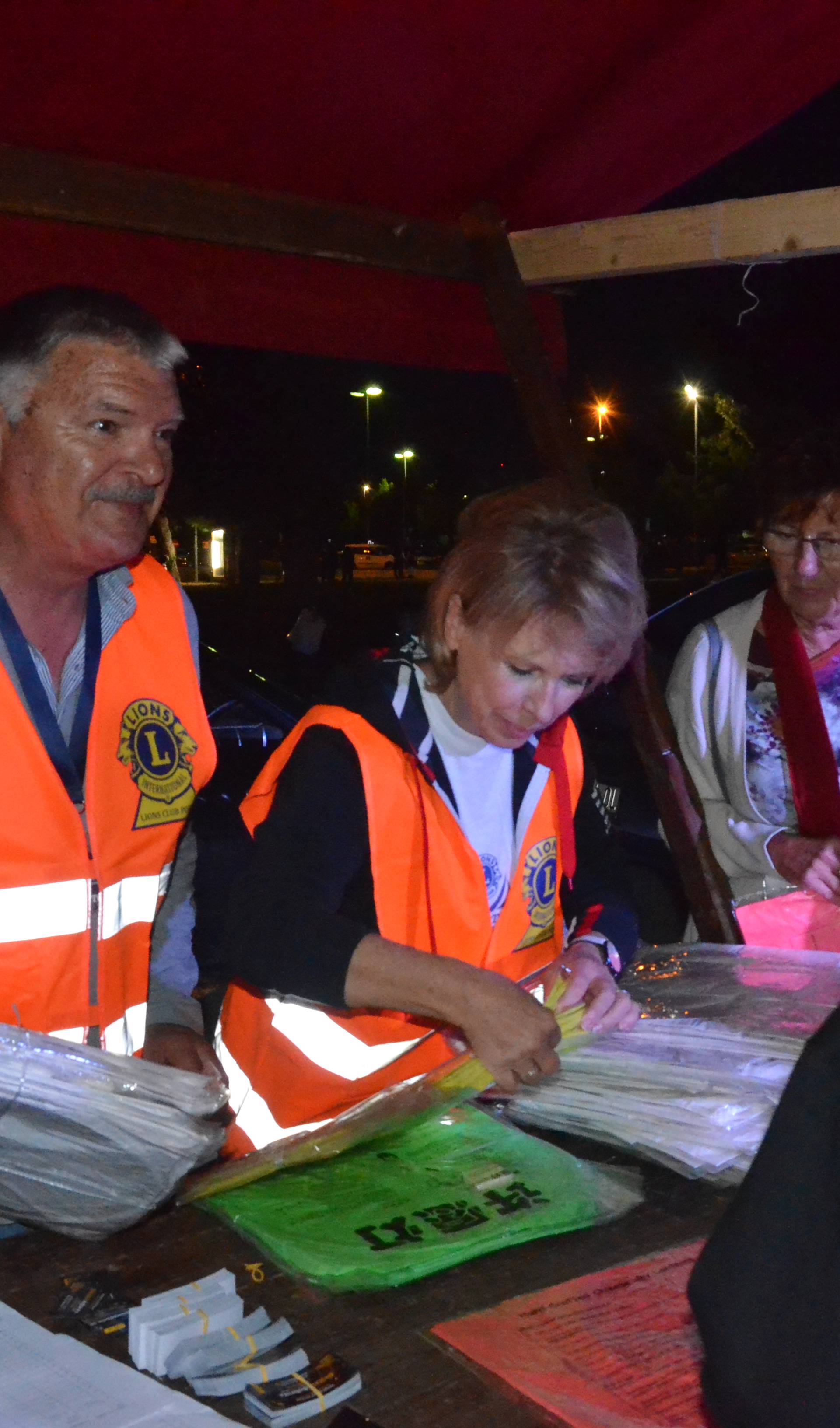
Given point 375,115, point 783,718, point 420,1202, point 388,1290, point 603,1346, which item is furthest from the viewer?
point 783,718

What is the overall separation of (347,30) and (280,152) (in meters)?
0.39

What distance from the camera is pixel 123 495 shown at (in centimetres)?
198

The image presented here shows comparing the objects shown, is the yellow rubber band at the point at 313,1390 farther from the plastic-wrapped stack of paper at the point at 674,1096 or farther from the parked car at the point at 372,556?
the parked car at the point at 372,556

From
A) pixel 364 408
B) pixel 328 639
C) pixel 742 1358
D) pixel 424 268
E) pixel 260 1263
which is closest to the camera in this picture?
pixel 742 1358

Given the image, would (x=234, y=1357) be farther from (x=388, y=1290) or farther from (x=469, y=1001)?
(x=469, y=1001)

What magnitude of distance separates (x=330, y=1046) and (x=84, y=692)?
660mm

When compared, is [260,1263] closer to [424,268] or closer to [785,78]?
[424,268]

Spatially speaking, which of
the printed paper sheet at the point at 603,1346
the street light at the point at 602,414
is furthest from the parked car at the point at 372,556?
the printed paper sheet at the point at 603,1346

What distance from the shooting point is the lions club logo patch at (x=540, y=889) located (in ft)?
7.36

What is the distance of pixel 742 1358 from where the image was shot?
0.77m

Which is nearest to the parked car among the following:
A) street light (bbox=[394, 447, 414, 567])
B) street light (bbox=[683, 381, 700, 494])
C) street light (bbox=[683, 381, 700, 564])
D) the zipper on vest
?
street light (bbox=[394, 447, 414, 567])

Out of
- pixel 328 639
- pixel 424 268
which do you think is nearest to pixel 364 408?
pixel 328 639

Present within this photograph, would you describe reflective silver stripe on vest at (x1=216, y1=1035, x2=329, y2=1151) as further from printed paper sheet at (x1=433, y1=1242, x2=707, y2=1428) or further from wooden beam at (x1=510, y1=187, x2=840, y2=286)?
wooden beam at (x1=510, y1=187, x2=840, y2=286)

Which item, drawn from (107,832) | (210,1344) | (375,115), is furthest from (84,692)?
(375,115)
